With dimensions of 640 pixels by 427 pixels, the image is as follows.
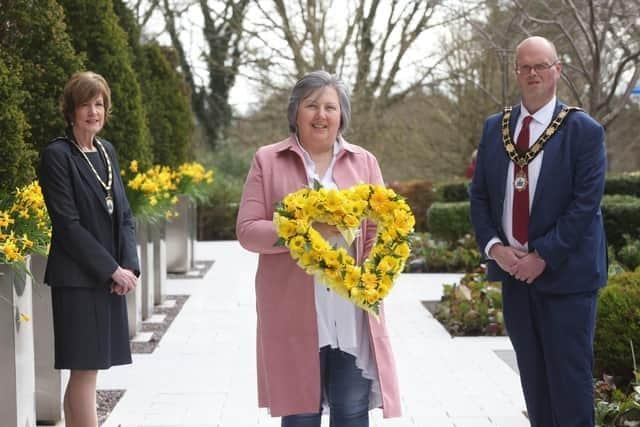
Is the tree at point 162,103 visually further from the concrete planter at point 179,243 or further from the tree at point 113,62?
the tree at point 113,62

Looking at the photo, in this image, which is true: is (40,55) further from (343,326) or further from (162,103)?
(162,103)

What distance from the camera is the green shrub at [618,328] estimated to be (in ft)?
18.4

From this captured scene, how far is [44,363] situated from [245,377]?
5.92 feet

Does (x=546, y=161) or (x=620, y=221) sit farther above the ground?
(x=546, y=161)

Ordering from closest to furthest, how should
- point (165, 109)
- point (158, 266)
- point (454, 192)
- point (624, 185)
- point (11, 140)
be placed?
point (11, 140), point (158, 266), point (165, 109), point (624, 185), point (454, 192)

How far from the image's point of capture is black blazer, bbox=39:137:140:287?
14.9 ft

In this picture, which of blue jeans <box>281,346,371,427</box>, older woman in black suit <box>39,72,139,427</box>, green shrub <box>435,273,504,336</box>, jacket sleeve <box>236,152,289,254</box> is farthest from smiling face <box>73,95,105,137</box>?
green shrub <box>435,273,504,336</box>

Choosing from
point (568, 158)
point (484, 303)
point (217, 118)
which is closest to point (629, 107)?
point (217, 118)

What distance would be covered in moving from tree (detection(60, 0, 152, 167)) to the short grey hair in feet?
14.1

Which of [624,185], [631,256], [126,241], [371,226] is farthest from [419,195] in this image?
[371,226]

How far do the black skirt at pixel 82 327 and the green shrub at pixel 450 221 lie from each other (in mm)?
11154

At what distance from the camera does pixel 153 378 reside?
23.2ft

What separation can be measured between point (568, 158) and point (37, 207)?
271 centimetres

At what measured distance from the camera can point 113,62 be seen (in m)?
8.50
